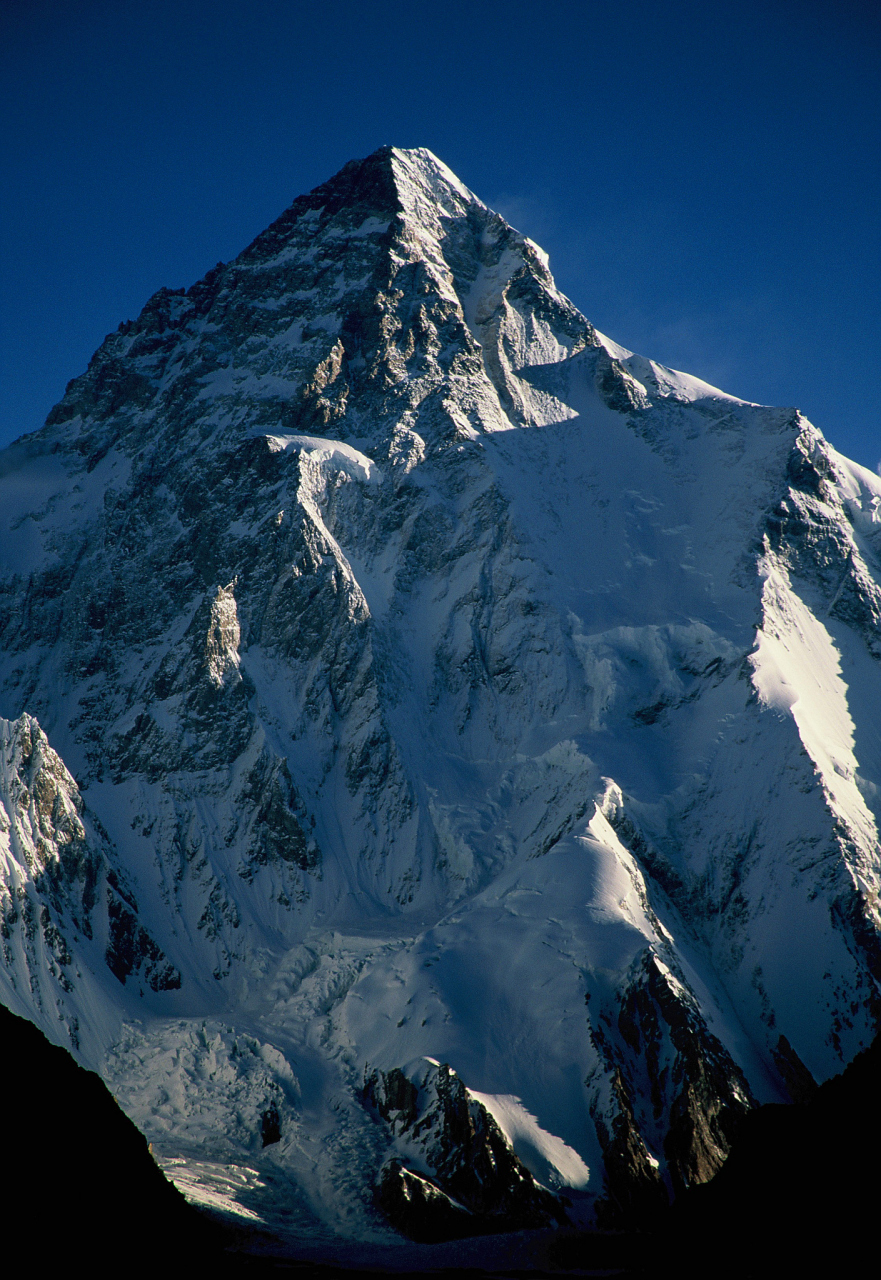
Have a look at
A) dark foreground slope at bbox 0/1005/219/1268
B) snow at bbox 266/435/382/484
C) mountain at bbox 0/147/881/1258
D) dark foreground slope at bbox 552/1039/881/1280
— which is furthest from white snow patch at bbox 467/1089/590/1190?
snow at bbox 266/435/382/484

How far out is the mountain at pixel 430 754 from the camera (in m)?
90.2

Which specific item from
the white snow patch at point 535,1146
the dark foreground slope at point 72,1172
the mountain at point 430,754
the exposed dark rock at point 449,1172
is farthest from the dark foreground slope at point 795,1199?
the mountain at point 430,754

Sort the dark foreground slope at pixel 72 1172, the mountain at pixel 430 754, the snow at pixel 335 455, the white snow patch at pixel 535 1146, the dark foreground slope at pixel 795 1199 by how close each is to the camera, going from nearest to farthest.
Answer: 1. the dark foreground slope at pixel 72 1172
2. the dark foreground slope at pixel 795 1199
3. the white snow patch at pixel 535 1146
4. the mountain at pixel 430 754
5. the snow at pixel 335 455

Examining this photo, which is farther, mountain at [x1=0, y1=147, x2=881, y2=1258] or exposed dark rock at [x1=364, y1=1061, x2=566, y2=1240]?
mountain at [x1=0, y1=147, x2=881, y2=1258]

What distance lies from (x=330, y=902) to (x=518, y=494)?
7156 centimetres

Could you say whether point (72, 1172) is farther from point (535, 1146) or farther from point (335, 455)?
point (335, 455)

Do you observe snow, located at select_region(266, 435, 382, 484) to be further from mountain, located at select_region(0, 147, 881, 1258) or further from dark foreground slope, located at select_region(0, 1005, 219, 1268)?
dark foreground slope, located at select_region(0, 1005, 219, 1268)

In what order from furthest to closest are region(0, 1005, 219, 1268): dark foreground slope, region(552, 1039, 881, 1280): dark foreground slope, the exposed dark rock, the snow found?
the snow < the exposed dark rock < region(552, 1039, 881, 1280): dark foreground slope < region(0, 1005, 219, 1268): dark foreground slope

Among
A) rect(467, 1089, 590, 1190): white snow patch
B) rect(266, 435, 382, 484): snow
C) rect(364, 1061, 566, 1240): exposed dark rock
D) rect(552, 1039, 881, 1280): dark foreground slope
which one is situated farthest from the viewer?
rect(266, 435, 382, 484): snow

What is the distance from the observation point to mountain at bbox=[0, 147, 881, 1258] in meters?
90.2

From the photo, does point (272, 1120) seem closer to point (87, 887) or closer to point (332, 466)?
point (87, 887)

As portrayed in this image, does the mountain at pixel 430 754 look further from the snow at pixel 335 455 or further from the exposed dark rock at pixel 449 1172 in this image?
the snow at pixel 335 455

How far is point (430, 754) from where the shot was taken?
137375 millimetres

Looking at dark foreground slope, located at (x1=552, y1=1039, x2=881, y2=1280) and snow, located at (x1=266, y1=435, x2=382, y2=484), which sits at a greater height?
snow, located at (x1=266, y1=435, x2=382, y2=484)
